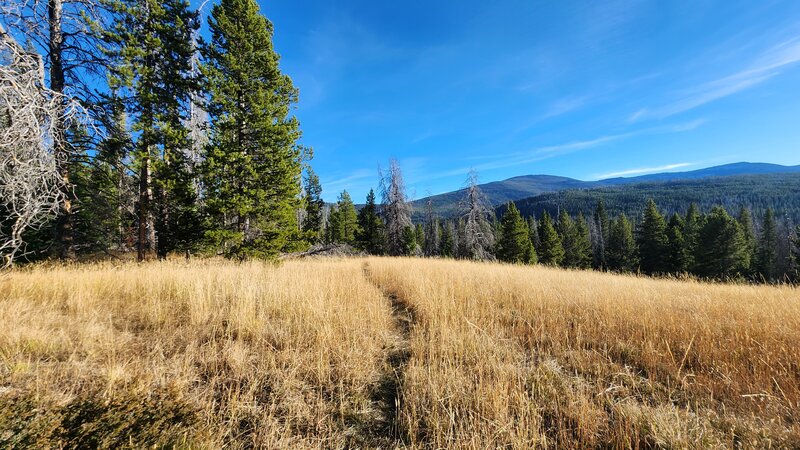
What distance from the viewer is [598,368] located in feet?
9.55

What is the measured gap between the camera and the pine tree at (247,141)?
962 cm

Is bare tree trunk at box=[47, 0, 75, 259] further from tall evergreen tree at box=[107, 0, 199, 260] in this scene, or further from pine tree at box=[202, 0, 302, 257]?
pine tree at box=[202, 0, 302, 257]

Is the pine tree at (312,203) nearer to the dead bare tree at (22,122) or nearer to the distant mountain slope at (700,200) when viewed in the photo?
the dead bare tree at (22,122)

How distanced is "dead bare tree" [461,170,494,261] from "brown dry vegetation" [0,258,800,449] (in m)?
17.7

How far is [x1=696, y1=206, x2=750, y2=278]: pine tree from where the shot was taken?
89.5ft

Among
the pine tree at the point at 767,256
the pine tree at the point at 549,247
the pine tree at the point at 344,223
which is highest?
the pine tree at the point at 344,223

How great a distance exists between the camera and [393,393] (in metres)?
A: 2.63

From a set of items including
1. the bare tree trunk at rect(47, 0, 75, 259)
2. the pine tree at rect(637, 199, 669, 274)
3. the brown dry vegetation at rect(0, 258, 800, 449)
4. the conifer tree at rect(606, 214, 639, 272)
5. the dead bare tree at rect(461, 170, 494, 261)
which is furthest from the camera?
the conifer tree at rect(606, 214, 639, 272)

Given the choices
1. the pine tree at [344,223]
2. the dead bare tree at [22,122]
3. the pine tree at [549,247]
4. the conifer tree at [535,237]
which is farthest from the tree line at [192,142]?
the conifer tree at [535,237]

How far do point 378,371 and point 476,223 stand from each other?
21.4 m

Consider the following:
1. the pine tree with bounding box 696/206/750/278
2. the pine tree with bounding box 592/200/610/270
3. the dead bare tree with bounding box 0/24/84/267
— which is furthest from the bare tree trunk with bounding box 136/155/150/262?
the pine tree with bounding box 592/200/610/270

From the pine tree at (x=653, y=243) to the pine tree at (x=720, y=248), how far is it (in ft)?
11.3

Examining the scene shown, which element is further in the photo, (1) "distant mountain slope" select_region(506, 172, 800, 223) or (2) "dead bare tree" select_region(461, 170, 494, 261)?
(1) "distant mountain slope" select_region(506, 172, 800, 223)

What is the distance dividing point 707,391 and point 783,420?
1.49 ft
